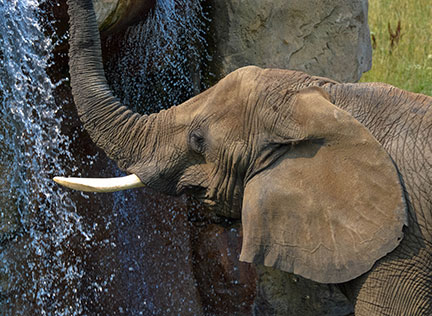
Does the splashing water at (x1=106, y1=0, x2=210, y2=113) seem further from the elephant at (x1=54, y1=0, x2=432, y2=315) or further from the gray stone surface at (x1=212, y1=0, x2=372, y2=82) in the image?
the elephant at (x1=54, y1=0, x2=432, y2=315)

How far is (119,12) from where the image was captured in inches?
119

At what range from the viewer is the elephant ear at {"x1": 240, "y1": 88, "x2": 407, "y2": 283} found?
2.16m

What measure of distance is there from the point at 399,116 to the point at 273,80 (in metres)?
0.43

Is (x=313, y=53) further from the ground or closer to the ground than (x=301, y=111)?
closer to the ground

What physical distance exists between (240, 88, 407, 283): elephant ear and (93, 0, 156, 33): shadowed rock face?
1.03m

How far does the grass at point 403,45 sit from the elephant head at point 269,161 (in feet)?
11.6

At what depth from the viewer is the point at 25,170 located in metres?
3.22

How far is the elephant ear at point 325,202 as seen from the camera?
2.16 meters

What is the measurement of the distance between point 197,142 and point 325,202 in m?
0.50

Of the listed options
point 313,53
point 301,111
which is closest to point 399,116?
point 301,111

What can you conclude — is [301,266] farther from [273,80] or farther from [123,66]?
[123,66]

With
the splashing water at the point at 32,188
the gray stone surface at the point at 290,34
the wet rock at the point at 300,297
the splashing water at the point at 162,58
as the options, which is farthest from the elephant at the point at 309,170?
the wet rock at the point at 300,297

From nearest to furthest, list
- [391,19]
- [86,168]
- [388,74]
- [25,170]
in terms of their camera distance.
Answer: [25,170] → [86,168] → [388,74] → [391,19]

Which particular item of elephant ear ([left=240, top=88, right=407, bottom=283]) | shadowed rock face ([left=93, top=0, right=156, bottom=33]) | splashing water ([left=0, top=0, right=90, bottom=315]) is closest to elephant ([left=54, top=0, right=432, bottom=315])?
elephant ear ([left=240, top=88, right=407, bottom=283])
